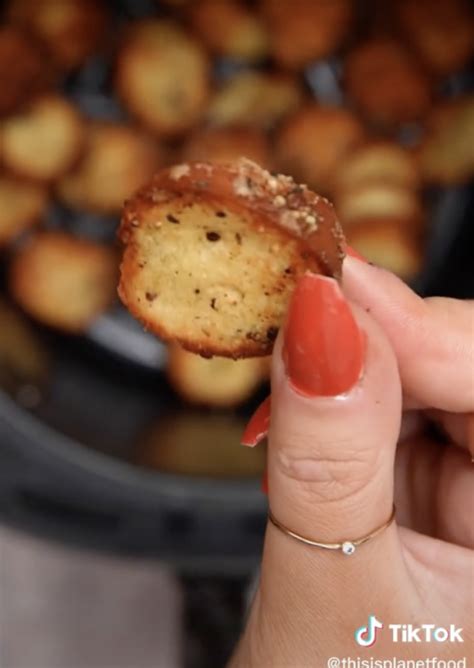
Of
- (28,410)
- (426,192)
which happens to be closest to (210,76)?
(426,192)

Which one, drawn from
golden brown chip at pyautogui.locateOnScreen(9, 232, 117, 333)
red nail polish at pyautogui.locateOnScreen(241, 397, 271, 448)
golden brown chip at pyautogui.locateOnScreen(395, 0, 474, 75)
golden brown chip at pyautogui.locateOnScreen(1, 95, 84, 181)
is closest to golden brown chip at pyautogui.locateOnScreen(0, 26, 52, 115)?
golden brown chip at pyautogui.locateOnScreen(1, 95, 84, 181)

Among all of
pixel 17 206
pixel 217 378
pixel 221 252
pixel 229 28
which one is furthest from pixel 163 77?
pixel 221 252

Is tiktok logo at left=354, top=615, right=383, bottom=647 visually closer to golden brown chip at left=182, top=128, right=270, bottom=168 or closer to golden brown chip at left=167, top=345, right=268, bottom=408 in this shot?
golden brown chip at left=167, top=345, right=268, bottom=408

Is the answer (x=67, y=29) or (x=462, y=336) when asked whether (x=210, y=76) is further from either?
(x=462, y=336)

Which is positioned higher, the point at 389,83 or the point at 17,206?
the point at 389,83

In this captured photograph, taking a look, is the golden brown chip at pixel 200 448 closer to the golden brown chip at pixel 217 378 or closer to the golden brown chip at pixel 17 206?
the golden brown chip at pixel 217 378

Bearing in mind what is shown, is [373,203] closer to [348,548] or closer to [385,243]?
[385,243]
